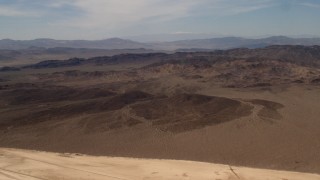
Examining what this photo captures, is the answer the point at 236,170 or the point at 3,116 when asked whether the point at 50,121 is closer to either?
the point at 3,116

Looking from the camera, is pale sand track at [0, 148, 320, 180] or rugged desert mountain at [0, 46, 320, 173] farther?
rugged desert mountain at [0, 46, 320, 173]

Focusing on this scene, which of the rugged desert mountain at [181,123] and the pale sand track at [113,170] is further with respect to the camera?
the rugged desert mountain at [181,123]

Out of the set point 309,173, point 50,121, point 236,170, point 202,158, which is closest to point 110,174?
point 236,170

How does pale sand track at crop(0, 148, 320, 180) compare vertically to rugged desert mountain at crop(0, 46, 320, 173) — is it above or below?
above

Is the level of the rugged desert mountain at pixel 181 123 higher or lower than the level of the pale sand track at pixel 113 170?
lower

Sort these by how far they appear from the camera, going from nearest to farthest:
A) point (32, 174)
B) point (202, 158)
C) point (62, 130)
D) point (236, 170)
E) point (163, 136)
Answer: point (32, 174)
point (236, 170)
point (202, 158)
point (163, 136)
point (62, 130)

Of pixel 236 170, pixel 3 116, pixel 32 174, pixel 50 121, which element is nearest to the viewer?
pixel 32 174

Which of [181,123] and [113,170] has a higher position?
[113,170]

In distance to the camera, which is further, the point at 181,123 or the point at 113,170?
the point at 181,123
